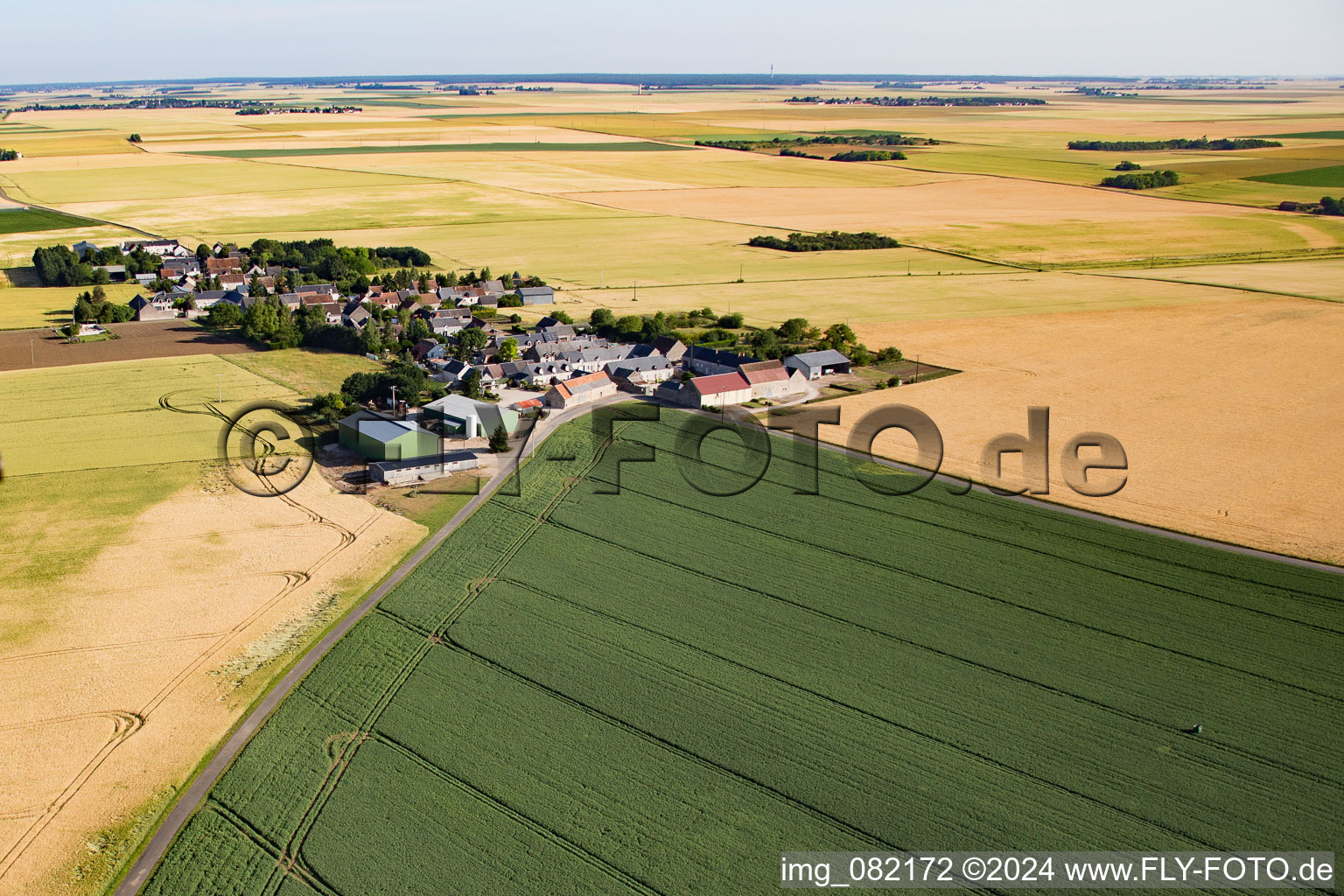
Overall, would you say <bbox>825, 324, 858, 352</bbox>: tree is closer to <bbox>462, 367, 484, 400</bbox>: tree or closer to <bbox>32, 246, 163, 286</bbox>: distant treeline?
<bbox>462, 367, 484, 400</bbox>: tree

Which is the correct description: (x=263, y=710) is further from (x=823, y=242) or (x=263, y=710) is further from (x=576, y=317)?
(x=823, y=242)

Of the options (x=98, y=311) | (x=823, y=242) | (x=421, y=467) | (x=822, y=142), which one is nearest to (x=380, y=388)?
(x=421, y=467)

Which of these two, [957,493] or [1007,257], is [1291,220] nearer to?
[1007,257]

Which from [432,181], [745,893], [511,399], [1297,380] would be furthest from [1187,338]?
[432,181]

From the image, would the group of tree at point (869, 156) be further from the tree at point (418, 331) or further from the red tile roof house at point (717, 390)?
the red tile roof house at point (717, 390)

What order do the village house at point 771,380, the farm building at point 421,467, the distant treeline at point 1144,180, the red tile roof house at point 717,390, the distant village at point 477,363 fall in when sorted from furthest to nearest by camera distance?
1. the distant treeline at point 1144,180
2. the village house at point 771,380
3. the red tile roof house at point 717,390
4. the distant village at point 477,363
5. the farm building at point 421,467

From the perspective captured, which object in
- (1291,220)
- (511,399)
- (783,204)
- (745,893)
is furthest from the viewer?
(783,204)

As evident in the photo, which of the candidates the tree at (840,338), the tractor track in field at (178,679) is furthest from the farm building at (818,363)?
the tractor track in field at (178,679)
